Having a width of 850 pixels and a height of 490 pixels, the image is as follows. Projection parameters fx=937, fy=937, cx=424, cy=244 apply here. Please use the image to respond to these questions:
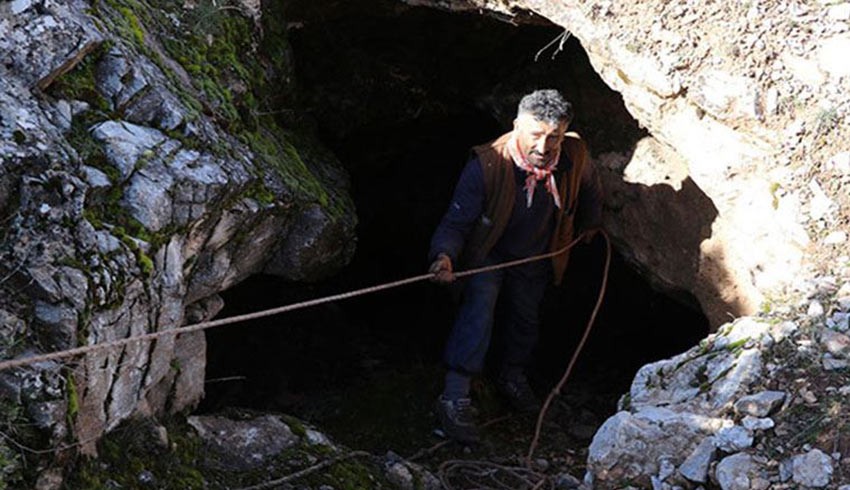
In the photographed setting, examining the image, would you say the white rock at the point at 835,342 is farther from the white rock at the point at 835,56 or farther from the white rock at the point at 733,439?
the white rock at the point at 835,56

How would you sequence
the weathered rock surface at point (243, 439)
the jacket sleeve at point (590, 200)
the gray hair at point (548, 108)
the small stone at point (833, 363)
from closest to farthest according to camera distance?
the small stone at point (833, 363), the weathered rock surface at point (243, 439), the gray hair at point (548, 108), the jacket sleeve at point (590, 200)

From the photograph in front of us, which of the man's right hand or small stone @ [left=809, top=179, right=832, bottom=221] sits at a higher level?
small stone @ [left=809, top=179, right=832, bottom=221]

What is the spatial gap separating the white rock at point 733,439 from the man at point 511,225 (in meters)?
1.78

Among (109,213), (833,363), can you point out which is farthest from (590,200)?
(109,213)

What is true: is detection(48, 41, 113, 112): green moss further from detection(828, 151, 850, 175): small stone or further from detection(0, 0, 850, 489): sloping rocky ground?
detection(828, 151, 850, 175): small stone

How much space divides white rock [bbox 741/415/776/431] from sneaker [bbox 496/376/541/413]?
264 centimetres

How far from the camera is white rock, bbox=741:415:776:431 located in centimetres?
356

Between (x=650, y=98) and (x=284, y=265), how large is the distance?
2174 mm

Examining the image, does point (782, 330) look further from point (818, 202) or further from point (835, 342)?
point (818, 202)

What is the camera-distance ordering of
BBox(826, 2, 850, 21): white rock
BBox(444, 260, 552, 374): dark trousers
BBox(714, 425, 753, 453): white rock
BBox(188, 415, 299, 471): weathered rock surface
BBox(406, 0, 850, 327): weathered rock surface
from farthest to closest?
BBox(444, 260, 552, 374): dark trousers
BBox(826, 2, 850, 21): white rock
BBox(406, 0, 850, 327): weathered rock surface
BBox(188, 415, 299, 471): weathered rock surface
BBox(714, 425, 753, 453): white rock

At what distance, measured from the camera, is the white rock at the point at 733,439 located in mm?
3549

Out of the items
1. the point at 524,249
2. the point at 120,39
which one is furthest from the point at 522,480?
the point at 120,39

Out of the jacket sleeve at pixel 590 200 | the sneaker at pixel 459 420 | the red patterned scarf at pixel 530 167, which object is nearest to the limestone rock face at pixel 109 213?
the red patterned scarf at pixel 530 167

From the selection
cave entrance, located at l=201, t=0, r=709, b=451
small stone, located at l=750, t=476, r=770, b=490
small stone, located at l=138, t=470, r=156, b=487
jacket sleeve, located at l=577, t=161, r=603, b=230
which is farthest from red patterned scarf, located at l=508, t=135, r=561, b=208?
small stone, located at l=138, t=470, r=156, b=487
